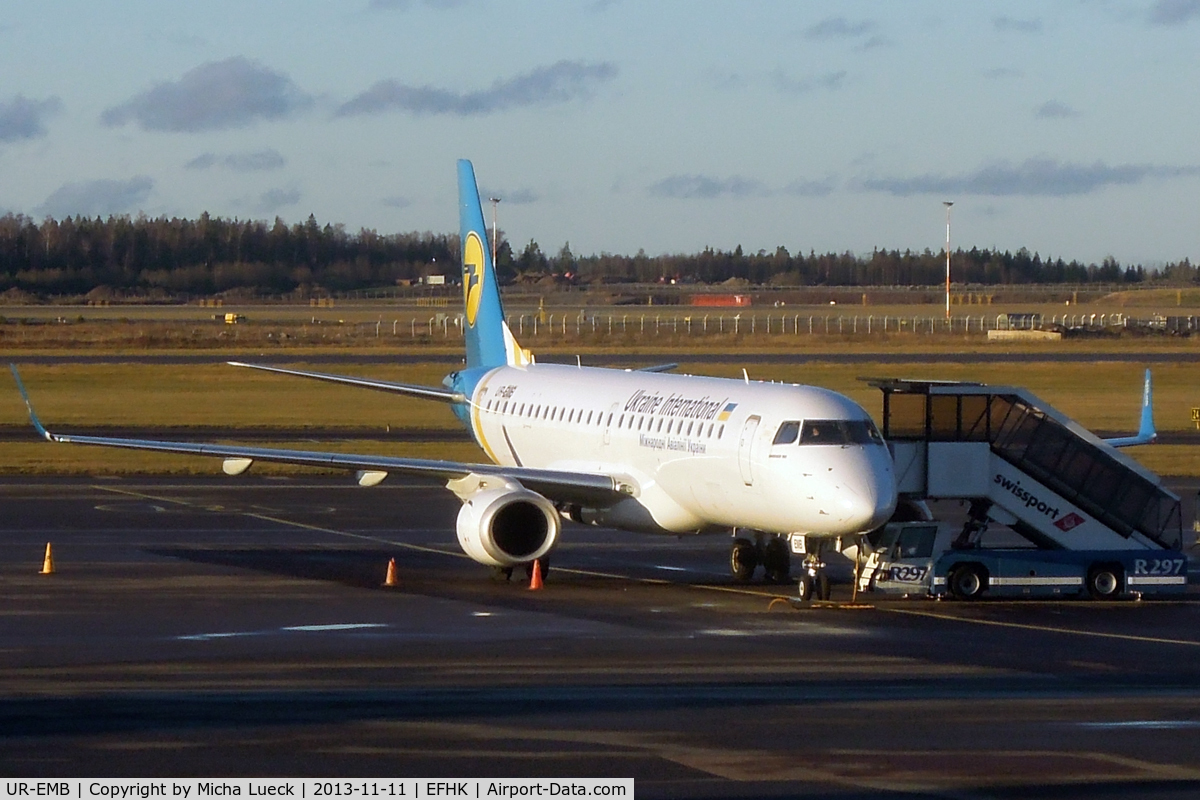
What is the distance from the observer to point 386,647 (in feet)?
70.4

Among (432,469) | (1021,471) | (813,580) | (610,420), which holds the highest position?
(610,420)

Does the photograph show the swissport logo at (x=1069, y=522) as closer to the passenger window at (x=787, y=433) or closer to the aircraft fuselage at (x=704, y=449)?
the aircraft fuselage at (x=704, y=449)

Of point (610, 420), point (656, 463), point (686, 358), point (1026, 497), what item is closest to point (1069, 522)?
point (1026, 497)

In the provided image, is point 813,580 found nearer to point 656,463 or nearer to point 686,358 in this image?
point 656,463

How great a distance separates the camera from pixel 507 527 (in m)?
27.9

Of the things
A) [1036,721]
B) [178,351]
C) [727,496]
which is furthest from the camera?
[178,351]

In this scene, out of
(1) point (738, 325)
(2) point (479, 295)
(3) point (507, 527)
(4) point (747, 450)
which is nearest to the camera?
(4) point (747, 450)

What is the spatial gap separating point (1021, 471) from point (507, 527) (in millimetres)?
8065

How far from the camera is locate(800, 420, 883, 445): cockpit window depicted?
2486 cm

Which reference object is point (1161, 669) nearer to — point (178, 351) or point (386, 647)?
point (386, 647)

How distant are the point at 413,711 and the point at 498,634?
5.49 meters

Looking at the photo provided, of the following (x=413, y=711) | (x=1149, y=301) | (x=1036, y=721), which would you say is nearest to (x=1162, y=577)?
(x=1036, y=721)

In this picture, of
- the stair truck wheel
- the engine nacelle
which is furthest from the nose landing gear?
the engine nacelle
